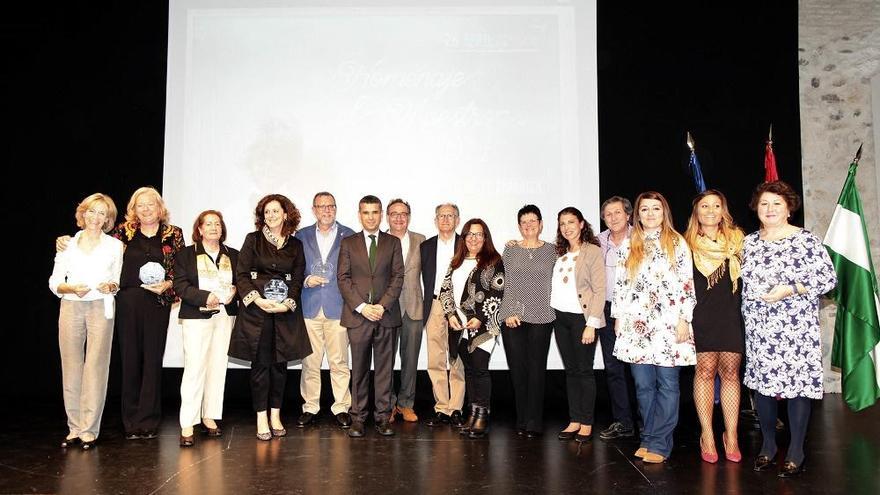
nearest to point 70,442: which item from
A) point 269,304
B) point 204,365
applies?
point 204,365

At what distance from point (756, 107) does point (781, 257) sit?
2.86 m

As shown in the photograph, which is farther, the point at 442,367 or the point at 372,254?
the point at 442,367

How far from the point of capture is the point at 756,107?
5.30 meters

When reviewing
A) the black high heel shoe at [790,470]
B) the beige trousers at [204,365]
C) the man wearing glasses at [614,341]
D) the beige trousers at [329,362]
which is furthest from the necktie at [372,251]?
the black high heel shoe at [790,470]

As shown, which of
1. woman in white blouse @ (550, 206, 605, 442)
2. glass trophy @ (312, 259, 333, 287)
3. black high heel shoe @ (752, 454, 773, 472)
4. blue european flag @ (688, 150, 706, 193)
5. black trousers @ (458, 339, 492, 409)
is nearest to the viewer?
black high heel shoe @ (752, 454, 773, 472)

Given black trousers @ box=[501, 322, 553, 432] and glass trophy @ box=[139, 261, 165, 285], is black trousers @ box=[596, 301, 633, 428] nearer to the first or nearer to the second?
black trousers @ box=[501, 322, 553, 432]

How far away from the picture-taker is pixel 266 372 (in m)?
3.66

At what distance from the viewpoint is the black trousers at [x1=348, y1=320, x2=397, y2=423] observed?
382 centimetres

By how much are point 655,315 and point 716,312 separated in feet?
1.07

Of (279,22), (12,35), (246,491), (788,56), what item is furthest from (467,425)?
(12,35)

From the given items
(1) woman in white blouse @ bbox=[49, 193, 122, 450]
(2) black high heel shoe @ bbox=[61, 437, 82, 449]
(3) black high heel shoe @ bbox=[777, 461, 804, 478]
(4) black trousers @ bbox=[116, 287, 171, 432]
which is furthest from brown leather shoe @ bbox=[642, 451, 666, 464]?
(2) black high heel shoe @ bbox=[61, 437, 82, 449]

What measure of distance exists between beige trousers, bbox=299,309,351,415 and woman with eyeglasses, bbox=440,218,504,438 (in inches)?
32.1

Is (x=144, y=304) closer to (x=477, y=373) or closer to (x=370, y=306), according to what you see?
(x=370, y=306)

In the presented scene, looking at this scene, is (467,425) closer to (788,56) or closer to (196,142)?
(196,142)
